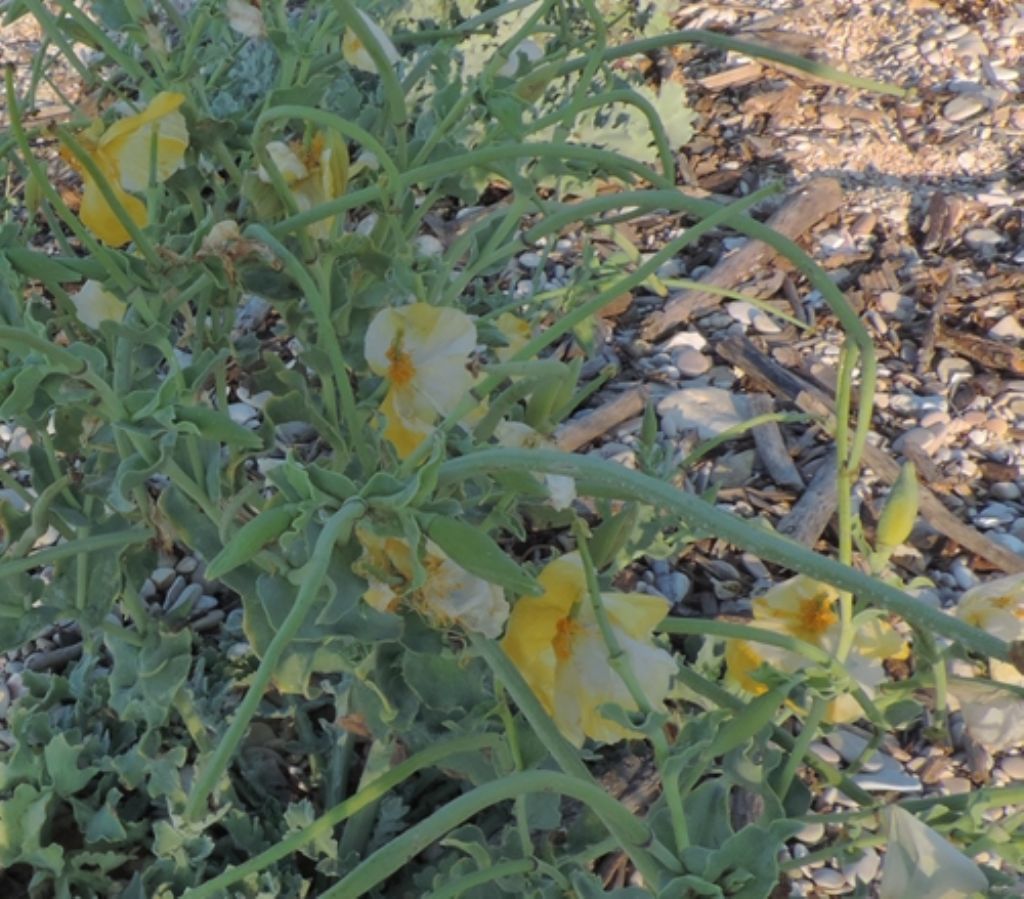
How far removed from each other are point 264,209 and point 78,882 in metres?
0.68

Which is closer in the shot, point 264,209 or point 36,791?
point 264,209

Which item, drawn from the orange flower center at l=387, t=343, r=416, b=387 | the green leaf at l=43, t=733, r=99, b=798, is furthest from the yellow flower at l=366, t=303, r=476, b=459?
the green leaf at l=43, t=733, r=99, b=798

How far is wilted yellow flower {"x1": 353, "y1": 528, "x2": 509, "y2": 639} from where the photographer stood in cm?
74

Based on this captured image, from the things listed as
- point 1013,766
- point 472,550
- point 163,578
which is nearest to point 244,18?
point 472,550

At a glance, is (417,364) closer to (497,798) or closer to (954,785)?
(497,798)

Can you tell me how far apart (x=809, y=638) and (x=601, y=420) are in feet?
2.66

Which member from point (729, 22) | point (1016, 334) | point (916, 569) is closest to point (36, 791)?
point (916, 569)

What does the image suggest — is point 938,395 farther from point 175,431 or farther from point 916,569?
point 175,431

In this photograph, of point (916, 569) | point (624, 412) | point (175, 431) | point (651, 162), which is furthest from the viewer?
point (651, 162)

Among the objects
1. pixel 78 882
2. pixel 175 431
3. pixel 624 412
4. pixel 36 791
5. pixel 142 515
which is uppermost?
pixel 175 431

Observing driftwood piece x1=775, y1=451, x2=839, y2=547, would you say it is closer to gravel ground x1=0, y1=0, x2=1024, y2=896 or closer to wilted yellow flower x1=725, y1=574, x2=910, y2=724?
gravel ground x1=0, y1=0, x2=1024, y2=896

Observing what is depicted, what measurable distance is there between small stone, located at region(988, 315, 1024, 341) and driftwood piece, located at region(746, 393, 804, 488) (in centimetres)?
35

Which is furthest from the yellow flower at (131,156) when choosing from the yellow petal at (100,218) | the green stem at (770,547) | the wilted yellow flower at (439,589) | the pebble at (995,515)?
the pebble at (995,515)

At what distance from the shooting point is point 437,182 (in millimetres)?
1029
